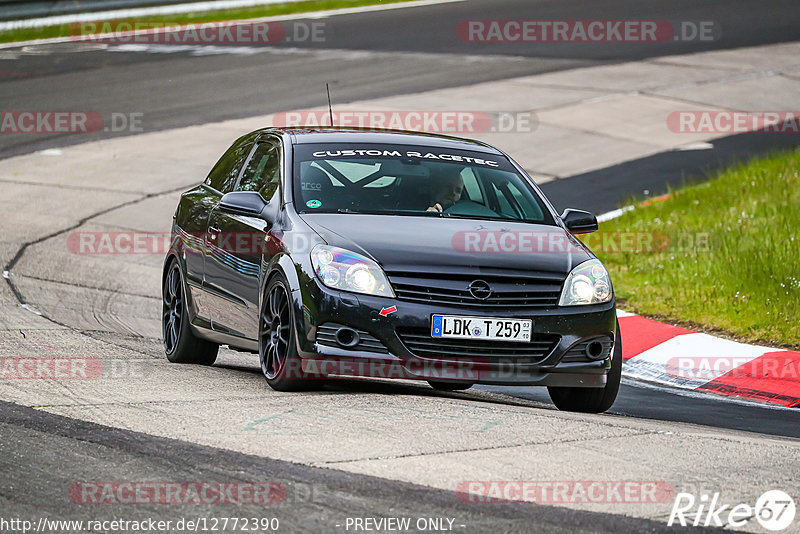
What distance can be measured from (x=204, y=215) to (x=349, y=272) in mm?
2191

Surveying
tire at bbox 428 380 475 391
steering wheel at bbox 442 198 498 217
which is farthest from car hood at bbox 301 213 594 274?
tire at bbox 428 380 475 391

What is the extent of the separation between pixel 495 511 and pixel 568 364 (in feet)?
8.22

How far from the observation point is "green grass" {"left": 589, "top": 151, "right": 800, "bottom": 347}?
11.1 metres

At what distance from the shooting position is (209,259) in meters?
8.92

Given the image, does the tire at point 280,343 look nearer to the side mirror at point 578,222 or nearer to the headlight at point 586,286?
the headlight at point 586,286

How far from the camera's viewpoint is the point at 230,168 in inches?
376

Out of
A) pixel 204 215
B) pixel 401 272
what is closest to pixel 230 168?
pixel 204 215

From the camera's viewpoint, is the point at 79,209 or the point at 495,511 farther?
the point at 79,209

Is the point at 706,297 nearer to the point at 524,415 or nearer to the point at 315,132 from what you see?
the point at 315,132

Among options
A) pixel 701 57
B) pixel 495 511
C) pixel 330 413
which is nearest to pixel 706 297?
pixel 330 413

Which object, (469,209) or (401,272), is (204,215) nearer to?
(469,209)

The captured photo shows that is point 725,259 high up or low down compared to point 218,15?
down

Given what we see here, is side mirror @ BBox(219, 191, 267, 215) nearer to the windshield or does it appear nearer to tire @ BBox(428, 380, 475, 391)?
the windshield

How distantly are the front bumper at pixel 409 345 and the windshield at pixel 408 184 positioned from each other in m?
0.98
